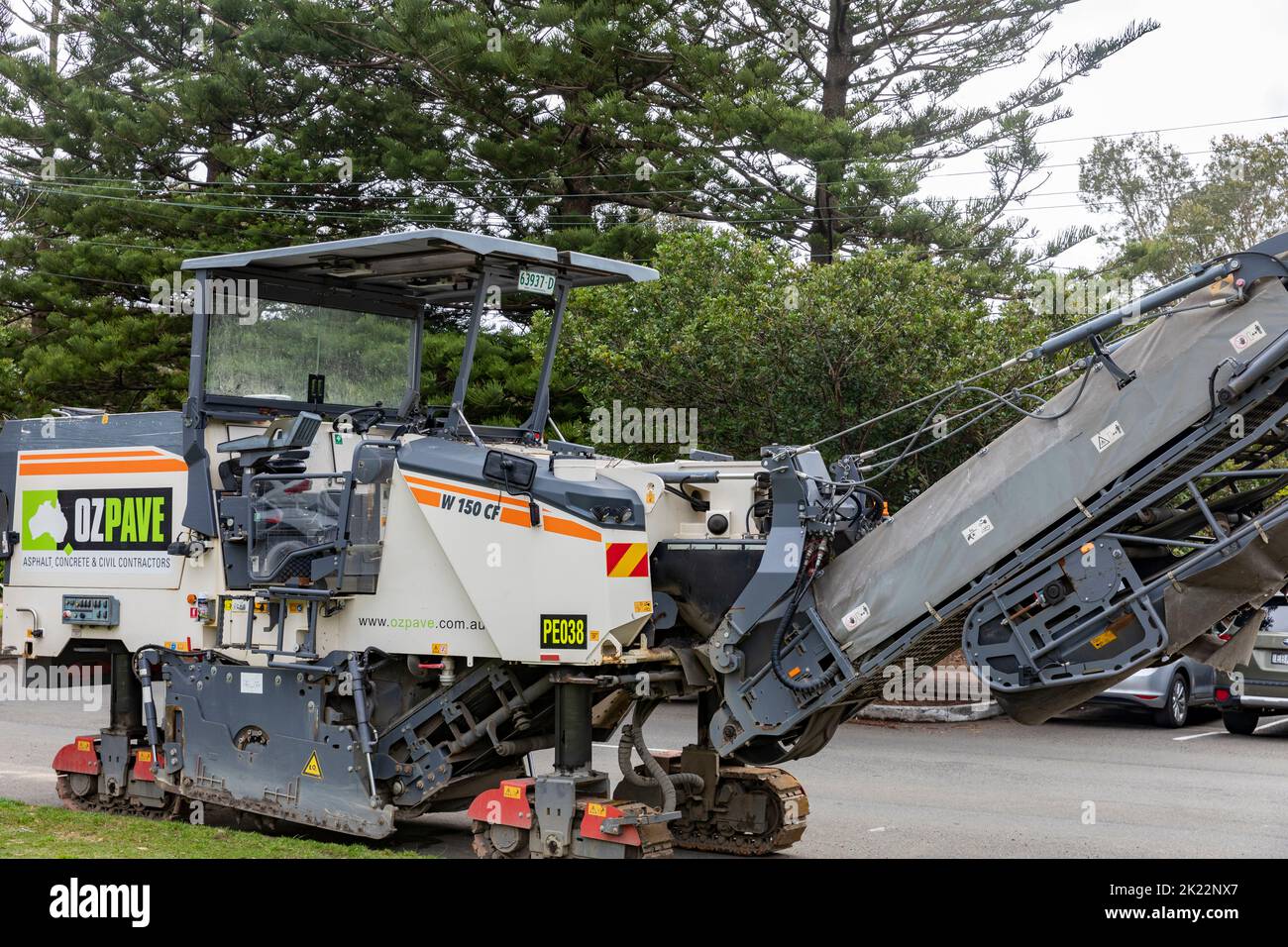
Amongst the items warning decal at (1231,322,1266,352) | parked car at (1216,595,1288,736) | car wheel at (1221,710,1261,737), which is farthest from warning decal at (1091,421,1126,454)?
car wheel at (1221,710,1261,737)

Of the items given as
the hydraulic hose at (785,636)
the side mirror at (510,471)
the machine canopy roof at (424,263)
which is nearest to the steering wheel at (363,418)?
the machine canopy roof at (424,263)

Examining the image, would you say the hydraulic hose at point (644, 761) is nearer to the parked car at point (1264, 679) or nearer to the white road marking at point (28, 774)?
the white road marking at point (28, 774)

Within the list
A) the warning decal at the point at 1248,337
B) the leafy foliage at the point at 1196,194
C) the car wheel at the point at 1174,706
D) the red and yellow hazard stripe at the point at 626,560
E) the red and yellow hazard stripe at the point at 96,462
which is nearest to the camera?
the warning decal at the point at 1248,337

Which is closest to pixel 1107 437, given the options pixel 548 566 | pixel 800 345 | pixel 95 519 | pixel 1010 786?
pixel 548 566

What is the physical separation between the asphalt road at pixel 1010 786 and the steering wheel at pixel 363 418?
9.20 feet

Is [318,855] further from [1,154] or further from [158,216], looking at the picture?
[1,154]

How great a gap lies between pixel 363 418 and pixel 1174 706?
11.0 meters

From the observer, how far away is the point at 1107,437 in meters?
7.32

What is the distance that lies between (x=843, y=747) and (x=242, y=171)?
61.0 feet

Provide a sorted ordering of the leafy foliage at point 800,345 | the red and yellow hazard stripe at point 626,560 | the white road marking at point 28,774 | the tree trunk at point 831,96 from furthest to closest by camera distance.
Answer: the tree trunk at point 831,96, the leafy foliage at point 800,345, the white road marking at point 28,774, the red and yellow hazard stripe at point 626,560

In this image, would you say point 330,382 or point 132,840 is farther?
point 330,382

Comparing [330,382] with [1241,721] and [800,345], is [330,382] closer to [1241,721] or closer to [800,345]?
[800,345]

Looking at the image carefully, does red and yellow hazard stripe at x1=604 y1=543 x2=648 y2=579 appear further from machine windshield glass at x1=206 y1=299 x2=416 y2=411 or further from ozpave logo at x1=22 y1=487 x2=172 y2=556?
ozpave logo at x1=22 y1=487 x2=172 y2=556

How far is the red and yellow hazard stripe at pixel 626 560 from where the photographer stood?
810 cm
